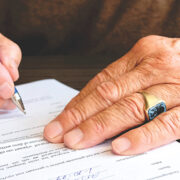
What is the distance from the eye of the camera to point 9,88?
2.12 feet

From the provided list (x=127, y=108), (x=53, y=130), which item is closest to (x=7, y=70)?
(x=53, y=130)

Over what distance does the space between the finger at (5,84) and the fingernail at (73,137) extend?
20 centimetres

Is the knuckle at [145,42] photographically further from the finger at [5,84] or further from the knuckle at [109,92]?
the finger at [5,84]

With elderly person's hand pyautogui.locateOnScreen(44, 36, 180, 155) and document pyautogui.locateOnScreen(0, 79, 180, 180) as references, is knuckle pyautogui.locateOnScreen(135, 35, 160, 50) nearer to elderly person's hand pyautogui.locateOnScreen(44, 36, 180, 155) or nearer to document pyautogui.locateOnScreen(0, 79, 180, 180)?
elderly person's hand pyautogui.locateOnScreen(44, 36, 180, 155)

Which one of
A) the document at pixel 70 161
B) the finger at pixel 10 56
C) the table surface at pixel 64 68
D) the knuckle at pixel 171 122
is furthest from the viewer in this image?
the table surface at pixel 64 68

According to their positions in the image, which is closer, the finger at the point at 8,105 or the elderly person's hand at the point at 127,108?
the elderly person's hand at the point at 127,108

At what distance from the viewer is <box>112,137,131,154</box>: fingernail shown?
1.66 feet

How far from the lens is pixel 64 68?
1.05 metres

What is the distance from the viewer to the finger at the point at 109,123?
0.54m

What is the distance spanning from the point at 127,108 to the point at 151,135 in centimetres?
8

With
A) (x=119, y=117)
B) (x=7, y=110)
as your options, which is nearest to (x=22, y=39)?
(x=7, y=110)

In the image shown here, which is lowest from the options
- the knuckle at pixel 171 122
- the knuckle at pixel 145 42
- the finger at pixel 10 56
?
the finger at pixel 10 56

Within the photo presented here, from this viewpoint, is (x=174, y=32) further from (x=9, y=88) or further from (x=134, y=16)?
(x=9, y=88)

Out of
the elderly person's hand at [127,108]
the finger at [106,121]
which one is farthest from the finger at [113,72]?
the finger at [106,121]
